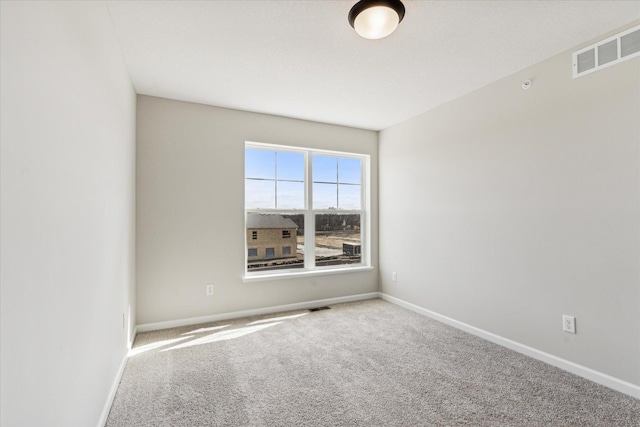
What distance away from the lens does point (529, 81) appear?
8.91 feet

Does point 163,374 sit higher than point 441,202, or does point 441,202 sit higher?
point 441,202

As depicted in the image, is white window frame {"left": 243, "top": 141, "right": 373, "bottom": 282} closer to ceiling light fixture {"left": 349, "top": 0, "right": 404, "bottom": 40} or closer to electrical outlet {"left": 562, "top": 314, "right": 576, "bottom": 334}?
ceiling light fixture {"left": 349, "top": 0, "right": 404, "bottom": 40}

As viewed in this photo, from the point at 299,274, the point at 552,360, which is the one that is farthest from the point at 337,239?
the point at 552,360

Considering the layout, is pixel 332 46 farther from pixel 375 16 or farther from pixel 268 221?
pixel 268 221

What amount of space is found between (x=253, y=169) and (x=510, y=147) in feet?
9.30

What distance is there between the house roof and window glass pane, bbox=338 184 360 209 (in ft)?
2.66

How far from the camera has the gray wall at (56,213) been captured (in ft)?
2.76

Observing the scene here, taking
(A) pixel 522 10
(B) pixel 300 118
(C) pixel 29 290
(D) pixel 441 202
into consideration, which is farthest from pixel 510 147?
(C) pixel 29 290

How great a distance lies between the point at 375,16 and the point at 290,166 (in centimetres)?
251

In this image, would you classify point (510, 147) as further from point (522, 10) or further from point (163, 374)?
point (163, 374)

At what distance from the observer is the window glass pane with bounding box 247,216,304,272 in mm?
3975

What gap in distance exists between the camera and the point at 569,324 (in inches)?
96.7

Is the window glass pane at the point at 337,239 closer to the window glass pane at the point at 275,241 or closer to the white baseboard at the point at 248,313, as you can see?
the window glass pane at the point at 275,241

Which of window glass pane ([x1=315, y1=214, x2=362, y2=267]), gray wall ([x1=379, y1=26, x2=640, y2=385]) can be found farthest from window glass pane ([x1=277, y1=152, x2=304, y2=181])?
gray wall ([x1=379, y1=26, x2=640, y2=385])
